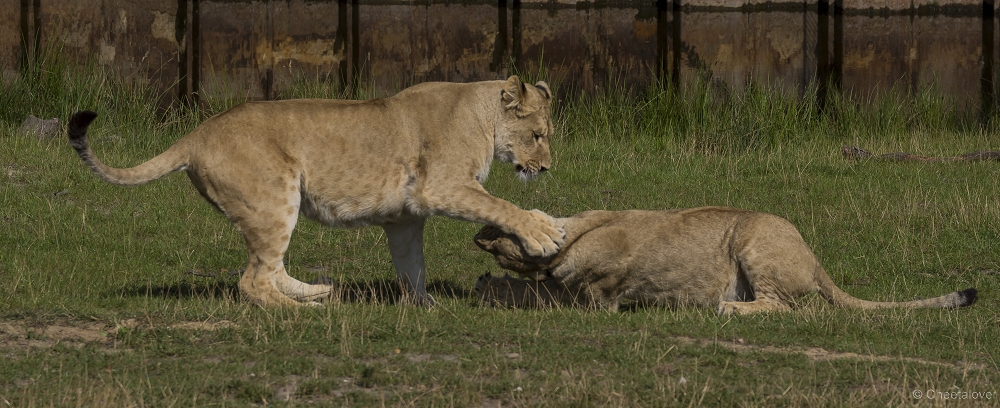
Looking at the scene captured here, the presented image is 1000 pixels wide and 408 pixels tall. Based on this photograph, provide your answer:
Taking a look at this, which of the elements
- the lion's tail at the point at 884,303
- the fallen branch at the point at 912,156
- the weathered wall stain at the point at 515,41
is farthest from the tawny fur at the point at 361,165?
the weathered wall stain at the point at 515,41

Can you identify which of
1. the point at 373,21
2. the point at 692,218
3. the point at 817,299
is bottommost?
the point at 817,299

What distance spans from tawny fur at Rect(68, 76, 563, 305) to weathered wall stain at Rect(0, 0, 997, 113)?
668 cm

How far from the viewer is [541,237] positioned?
23.9 ft

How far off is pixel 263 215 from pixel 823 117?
9.03 metres

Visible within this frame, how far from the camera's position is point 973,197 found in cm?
1105

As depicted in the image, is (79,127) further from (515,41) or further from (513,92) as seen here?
(515,41)

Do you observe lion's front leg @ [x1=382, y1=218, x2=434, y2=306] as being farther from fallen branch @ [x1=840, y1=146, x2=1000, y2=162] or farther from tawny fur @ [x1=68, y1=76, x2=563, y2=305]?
fallen branch @ [x1=840, y1=146, x2=1000, y2=162]

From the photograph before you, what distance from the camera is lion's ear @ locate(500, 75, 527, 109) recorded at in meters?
7.73

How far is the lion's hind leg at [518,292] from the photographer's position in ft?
25.0

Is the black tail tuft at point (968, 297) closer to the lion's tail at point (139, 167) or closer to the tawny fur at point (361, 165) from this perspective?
the tawny fur at point (361, 165)

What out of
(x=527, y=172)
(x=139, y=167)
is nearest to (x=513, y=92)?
(x=527, y=172)

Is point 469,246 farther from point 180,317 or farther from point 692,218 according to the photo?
point 180,317

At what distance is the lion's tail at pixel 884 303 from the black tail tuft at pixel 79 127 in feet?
14.6

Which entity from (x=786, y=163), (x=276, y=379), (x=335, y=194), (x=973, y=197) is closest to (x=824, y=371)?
(x=276, y=379)
